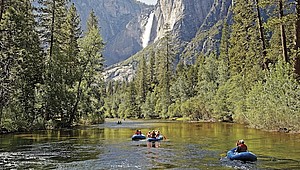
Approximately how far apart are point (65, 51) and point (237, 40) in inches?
1151

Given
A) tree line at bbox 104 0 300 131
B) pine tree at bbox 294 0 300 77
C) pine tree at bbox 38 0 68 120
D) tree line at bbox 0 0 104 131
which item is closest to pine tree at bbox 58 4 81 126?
tree line at bbox 0 0 104 131

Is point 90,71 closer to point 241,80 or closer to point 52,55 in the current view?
point 52,55

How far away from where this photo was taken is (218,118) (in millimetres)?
57750

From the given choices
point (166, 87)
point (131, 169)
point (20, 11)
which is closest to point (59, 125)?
point (20, 11)

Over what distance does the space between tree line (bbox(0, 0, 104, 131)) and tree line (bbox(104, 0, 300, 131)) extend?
19.1m

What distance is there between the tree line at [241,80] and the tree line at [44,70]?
19.1 metres

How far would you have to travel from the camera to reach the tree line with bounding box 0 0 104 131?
35406 mm

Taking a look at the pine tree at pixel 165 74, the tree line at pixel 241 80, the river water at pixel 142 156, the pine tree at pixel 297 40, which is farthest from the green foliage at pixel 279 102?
the pine tree at pixel 165 74

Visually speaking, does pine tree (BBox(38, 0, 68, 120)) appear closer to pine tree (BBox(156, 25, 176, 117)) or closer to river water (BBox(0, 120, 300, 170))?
river water (BBox(0, 120, 300, 170))

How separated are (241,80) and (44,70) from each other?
25.9 metres

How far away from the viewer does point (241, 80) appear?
50.8 metres

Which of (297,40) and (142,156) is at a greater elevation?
(297,40)

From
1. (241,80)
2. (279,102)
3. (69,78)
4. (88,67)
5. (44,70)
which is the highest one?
(88,67)

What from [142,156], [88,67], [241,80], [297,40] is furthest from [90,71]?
[142,156]
